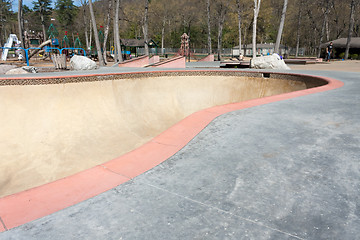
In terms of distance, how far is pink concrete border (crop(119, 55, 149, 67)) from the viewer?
2064cm

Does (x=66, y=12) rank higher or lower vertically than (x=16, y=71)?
higher

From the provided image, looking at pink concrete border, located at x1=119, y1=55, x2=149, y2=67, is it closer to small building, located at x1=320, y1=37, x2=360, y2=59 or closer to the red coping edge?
the red coping edge

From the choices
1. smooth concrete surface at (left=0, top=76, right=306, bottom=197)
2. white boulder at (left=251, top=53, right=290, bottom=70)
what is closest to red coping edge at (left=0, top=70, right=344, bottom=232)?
smooth concrete surface at (left=0, top=76, right=306, bottom=197)

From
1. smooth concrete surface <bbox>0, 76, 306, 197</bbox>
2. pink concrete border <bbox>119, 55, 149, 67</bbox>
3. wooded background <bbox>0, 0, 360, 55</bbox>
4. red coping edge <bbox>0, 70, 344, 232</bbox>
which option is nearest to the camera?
red coping edge <bbox>0, 70, 344, 232</bbox>

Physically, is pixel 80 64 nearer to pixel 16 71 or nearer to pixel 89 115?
pixel 16 71

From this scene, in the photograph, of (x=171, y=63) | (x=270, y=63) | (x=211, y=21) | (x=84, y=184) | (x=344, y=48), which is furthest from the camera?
(x=211, y=21)

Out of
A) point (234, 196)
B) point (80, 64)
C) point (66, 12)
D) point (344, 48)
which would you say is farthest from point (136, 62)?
point (66, 12)

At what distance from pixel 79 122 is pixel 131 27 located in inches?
2989

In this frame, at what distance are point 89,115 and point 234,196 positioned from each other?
21.6ft

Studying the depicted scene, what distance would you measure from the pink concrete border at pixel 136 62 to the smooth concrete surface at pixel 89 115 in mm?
10517

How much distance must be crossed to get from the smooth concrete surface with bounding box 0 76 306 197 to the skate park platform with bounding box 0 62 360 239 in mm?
3711

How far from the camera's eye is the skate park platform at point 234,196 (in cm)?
144

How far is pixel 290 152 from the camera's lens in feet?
7.97

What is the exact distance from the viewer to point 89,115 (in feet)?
24.5
